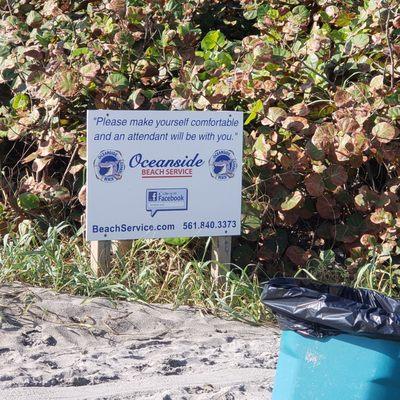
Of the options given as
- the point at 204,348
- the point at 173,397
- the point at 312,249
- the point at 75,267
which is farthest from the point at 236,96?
the point at 173,397

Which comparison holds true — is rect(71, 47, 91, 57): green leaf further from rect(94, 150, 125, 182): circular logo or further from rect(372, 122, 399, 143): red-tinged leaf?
rect(372, 122, 399, 143): red-tinged leaf

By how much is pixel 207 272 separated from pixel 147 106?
4.68 feet

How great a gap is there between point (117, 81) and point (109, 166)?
1.06 m

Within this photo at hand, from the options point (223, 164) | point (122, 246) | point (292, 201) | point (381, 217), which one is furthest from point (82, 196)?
point (381, 217)

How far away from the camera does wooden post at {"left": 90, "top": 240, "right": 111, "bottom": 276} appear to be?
654cm

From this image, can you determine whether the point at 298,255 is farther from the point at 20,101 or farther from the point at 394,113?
the point at 20,101

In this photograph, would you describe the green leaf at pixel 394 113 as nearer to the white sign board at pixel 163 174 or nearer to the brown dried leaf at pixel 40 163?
the white sign board at pixel 163 174

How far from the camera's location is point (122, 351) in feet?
18.3

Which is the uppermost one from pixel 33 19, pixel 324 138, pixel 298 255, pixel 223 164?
pixel 33 19

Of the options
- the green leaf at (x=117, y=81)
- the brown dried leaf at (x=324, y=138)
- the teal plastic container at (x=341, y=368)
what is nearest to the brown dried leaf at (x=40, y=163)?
the green leaf at (x=117, y=81)

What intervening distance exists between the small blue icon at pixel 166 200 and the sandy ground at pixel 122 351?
0.64 m

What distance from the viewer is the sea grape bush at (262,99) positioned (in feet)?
22.8

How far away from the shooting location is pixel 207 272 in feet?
22.5

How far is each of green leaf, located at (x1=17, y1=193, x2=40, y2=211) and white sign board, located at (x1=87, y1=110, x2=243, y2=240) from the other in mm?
1139
